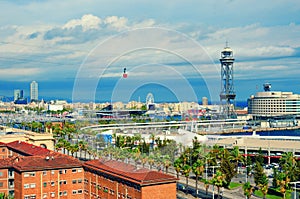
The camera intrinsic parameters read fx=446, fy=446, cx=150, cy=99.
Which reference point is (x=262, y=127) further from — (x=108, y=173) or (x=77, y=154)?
(x=108, y=173)

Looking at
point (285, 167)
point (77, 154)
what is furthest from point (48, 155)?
point (77, 154)

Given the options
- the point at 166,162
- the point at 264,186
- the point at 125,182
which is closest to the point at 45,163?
the point at 125,182

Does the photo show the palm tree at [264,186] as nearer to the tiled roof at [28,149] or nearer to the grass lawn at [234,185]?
the grass lawn at [234,185]

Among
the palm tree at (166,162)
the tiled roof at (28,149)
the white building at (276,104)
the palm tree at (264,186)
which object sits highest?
the white building at (276,104)

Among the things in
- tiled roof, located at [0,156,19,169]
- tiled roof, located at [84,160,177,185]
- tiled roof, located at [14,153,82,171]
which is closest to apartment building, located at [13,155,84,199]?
tiled roof, located at [14,153,82,171]

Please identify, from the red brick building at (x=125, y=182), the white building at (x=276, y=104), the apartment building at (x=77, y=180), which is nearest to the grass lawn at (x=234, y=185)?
the apartment building at (x=77, y=180)

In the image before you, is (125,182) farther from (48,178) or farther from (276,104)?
(276,104)

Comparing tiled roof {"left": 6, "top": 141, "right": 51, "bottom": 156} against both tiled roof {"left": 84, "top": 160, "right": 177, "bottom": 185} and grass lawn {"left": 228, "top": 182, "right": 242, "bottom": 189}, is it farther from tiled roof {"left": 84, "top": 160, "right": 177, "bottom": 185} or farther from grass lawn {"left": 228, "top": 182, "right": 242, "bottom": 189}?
grass lawn {"left": 228, "top": 182, "right": 242, "bottom": 189}

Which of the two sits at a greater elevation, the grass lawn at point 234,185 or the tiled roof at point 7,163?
the tiled roof at point 7,163
